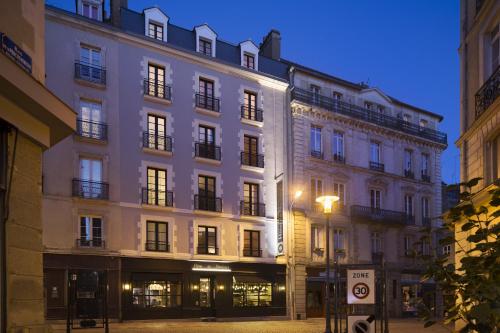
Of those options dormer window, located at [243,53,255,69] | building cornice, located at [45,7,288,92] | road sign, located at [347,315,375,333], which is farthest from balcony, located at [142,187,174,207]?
road sign, located at [347,315,375,333]

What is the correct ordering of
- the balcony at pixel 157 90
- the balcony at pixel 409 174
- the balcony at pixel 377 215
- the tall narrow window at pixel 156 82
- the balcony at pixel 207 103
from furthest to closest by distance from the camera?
the balcony at pixel 409 174 < the balcony at pixel 377 215 < the balcony at pixel 207 103 < the tall narrow window at pixel 156 82 < the balcony at pixel 157 90

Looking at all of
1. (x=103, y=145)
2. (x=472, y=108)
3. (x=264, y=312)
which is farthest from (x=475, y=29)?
(x=264, y=312)

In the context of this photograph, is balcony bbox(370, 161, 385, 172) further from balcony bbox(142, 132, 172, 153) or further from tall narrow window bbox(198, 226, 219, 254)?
balcony bbox(142, 132, 172, 153)

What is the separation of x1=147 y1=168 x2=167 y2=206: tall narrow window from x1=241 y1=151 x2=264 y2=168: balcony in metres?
4.86

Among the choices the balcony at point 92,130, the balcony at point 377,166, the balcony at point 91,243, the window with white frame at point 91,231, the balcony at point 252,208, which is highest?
the balcony at point 92,130

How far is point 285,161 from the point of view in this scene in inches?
1288

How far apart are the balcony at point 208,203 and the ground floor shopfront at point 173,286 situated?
9.22ft

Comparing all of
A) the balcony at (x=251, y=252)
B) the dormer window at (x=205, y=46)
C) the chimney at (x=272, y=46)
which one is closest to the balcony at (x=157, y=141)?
the dormer window at (x=205, y=46)

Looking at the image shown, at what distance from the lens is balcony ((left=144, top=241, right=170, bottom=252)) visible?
27578mm

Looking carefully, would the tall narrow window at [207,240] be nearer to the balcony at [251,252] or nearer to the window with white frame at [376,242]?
the balcony at [251,252]

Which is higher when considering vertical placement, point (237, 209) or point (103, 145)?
point (103, 145)

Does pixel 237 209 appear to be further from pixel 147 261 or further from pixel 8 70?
pixel 8 70

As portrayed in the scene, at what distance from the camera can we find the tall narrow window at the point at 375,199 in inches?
1455

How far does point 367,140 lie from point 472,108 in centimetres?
2290
